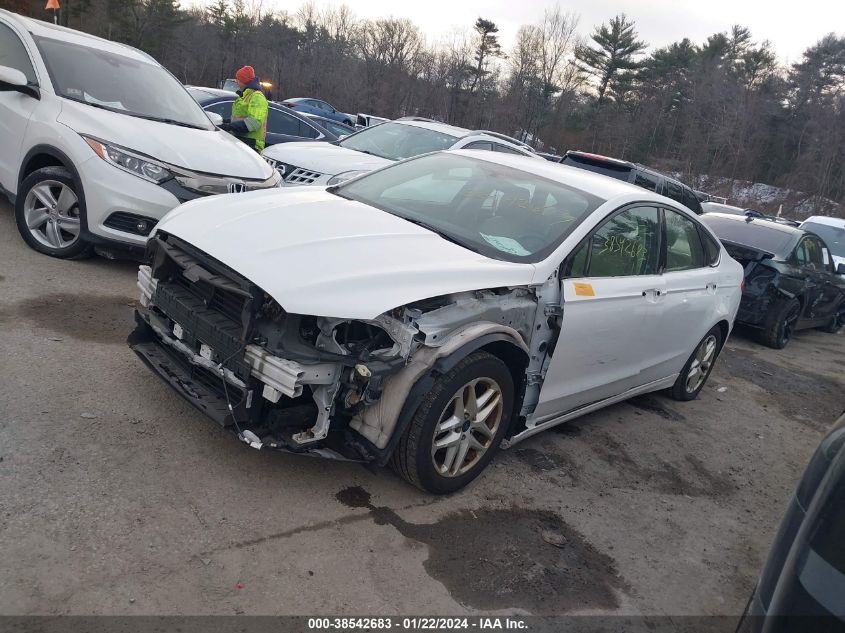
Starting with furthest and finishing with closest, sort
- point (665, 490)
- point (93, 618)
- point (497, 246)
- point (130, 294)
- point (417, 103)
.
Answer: point (417, 103)
point (130, 294)
point (665, 490)
point (497, 246)
point (93, 618)

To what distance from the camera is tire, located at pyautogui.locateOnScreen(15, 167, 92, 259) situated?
17.8 feet

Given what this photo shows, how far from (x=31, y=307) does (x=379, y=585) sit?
3.44 m

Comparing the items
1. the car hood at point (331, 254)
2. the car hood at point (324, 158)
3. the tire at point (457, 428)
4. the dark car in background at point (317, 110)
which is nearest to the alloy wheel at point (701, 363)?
the tire at point (457, 428)

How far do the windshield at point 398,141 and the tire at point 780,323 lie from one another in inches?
190

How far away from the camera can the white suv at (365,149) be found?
24.6 feet

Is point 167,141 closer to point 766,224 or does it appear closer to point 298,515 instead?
point 298,515

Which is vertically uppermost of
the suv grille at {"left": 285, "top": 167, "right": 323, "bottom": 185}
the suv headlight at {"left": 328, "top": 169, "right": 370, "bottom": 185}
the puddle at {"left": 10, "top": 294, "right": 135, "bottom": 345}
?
the suv headlight at {"left": 328, "top": 169, "right": 370, "bottom": 185}

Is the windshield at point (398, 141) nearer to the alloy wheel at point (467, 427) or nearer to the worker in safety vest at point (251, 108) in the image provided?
the worker in safety vest at point (251, 108)

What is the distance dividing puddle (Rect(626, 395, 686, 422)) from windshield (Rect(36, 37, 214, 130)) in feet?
16.3

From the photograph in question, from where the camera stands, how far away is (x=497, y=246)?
377 cm

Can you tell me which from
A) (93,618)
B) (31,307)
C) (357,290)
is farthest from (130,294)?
(93,618)

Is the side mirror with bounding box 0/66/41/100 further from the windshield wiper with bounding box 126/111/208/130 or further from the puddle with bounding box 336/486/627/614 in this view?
the puddle with bounding box 336/486/627/614

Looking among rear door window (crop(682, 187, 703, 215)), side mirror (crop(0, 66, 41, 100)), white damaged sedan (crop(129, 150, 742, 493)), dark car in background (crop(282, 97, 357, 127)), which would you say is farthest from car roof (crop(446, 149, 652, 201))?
dark car in background (crop(282, 97, 357, 127))

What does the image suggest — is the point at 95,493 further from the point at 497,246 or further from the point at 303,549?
the point at 497,246
